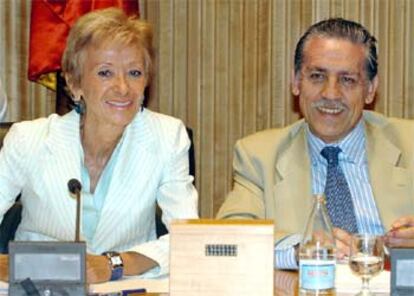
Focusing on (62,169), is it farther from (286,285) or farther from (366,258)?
(366,258)

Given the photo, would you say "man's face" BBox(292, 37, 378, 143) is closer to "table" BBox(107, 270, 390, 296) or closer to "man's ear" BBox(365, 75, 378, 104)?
"man's ear" BBox(365, 75, 378, 104)

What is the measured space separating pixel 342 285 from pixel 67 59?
1211mm

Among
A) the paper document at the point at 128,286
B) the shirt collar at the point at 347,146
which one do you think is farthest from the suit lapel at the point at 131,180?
the shirt collar at the point at 347,146

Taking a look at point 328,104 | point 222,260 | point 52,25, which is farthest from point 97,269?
point 52,25

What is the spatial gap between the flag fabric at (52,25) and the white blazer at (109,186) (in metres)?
0.96

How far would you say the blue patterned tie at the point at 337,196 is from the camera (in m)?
2.60

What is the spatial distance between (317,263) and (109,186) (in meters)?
1.00

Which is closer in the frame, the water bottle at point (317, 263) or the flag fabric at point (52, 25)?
the water bottle at point (317, 263)

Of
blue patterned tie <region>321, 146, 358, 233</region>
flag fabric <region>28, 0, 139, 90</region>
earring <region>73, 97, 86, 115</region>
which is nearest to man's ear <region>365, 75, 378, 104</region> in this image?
blue patterned tie <region>321, 146, 358, 233</region>

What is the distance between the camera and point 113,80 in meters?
2.62

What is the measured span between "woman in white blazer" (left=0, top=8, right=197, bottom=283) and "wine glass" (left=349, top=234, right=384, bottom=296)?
0.74 meters

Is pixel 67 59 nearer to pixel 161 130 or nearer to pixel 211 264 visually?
pixel 161 130

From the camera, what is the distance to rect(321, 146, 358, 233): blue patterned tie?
260cm

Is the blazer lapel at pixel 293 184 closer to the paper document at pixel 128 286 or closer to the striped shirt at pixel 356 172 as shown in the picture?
the striped shirt at pixel 356 172
